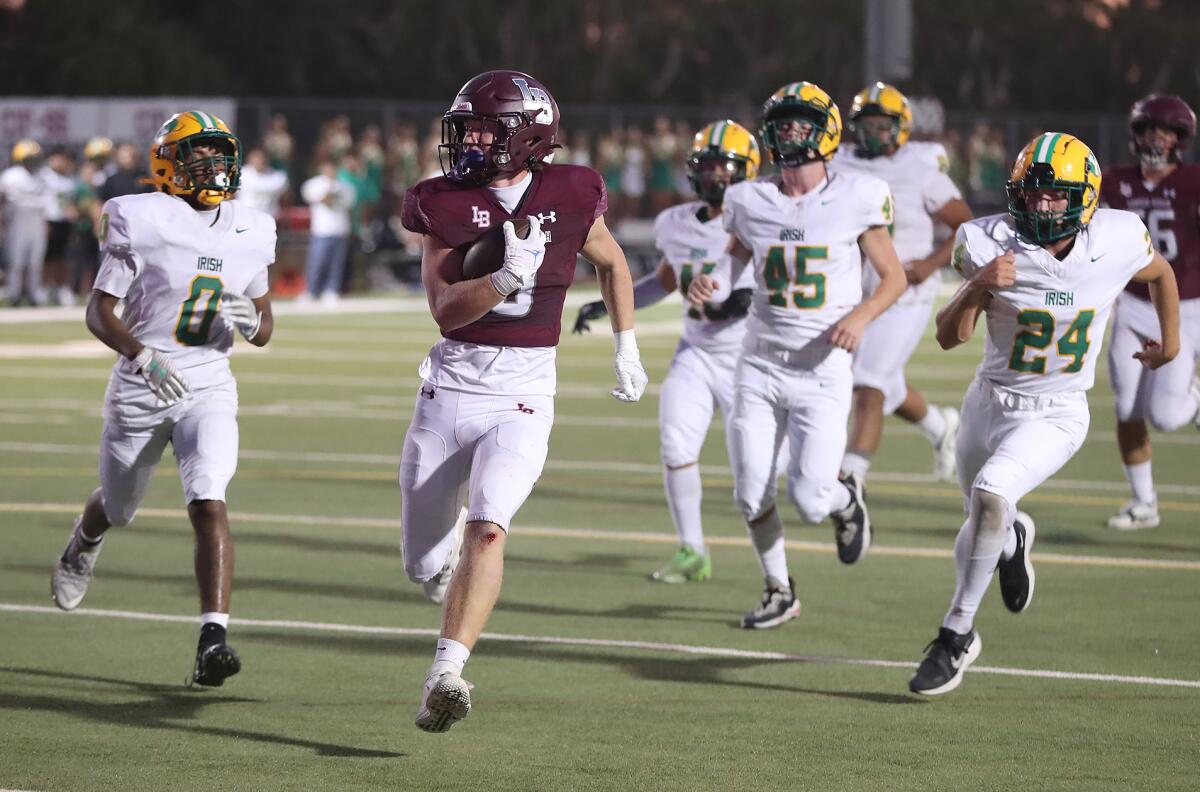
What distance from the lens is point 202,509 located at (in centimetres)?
727

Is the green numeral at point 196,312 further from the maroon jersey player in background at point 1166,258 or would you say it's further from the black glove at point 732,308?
→ the maroon jersey player in background at point 1166,258

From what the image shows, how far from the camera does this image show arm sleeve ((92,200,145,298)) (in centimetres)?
746

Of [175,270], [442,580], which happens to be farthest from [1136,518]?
[175,270]

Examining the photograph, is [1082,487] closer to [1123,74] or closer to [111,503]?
[111,503]

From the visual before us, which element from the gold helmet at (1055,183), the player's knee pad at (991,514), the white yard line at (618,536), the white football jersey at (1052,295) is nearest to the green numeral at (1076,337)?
the white football jersey at (1052,295)

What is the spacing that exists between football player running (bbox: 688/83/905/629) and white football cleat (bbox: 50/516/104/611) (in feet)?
8.16

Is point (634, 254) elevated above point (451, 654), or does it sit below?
above

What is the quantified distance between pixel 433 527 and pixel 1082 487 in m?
6.47

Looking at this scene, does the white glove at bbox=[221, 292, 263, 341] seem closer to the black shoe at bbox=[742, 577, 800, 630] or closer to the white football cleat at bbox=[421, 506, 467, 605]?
the white football cleat at bbox=[421, 506, 467, 605]

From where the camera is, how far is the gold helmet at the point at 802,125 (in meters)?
8.44

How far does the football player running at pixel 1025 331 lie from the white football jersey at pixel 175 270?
8.24 feet

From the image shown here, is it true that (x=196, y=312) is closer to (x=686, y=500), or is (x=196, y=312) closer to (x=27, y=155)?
(x=686, y=500)

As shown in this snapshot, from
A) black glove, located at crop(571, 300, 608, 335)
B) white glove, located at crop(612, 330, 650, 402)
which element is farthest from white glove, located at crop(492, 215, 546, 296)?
black glove, located at crop(571, 300, 608, 335)

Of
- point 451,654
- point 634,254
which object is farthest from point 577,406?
point 634,254
